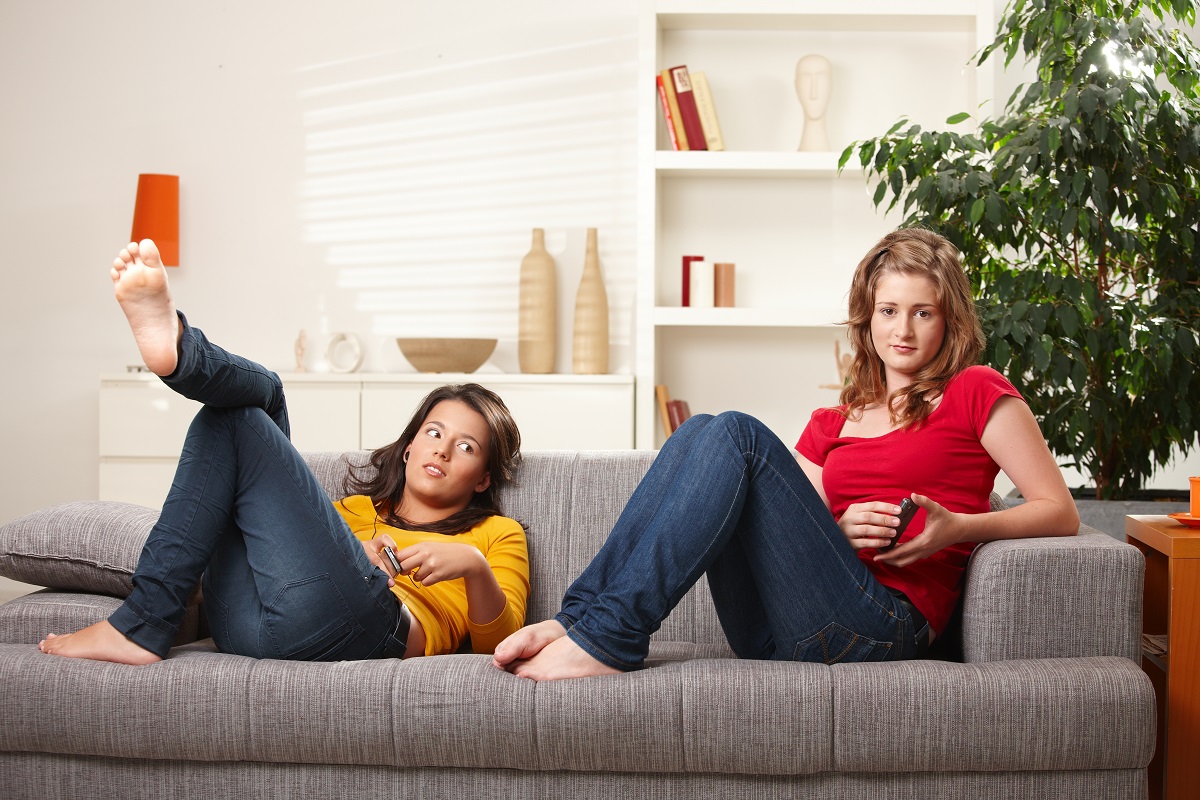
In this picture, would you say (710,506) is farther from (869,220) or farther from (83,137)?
(83,137)

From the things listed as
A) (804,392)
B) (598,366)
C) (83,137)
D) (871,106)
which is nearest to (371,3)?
(83,137)

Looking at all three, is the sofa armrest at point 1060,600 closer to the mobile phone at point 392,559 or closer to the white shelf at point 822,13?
the mobile phone at point 392,559

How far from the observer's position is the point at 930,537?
159 centimetres

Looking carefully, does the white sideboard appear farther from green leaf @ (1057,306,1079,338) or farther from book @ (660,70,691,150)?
green leaf @ (1057,306,1079,338)

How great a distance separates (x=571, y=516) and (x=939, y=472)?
71cm

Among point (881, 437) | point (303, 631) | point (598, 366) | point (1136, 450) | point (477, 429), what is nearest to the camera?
point (303, 631)

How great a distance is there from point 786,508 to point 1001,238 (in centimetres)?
147

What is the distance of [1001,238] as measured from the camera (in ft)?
9.00

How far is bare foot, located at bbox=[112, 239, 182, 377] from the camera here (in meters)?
1.51

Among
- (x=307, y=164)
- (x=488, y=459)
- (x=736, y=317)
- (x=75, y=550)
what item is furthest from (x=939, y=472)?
(x=307, y=164)

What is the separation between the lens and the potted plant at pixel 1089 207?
2.59 metres

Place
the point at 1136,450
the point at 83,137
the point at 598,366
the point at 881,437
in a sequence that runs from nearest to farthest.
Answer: the point at 881,437 → the point at 1136,450 → the point at 598,366 → the point at 83,137

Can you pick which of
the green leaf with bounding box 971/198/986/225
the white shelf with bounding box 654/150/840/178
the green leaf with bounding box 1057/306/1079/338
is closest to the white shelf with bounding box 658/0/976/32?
the white shelf with bounding box 654/150/840/178

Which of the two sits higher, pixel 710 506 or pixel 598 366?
pixel 598 366
